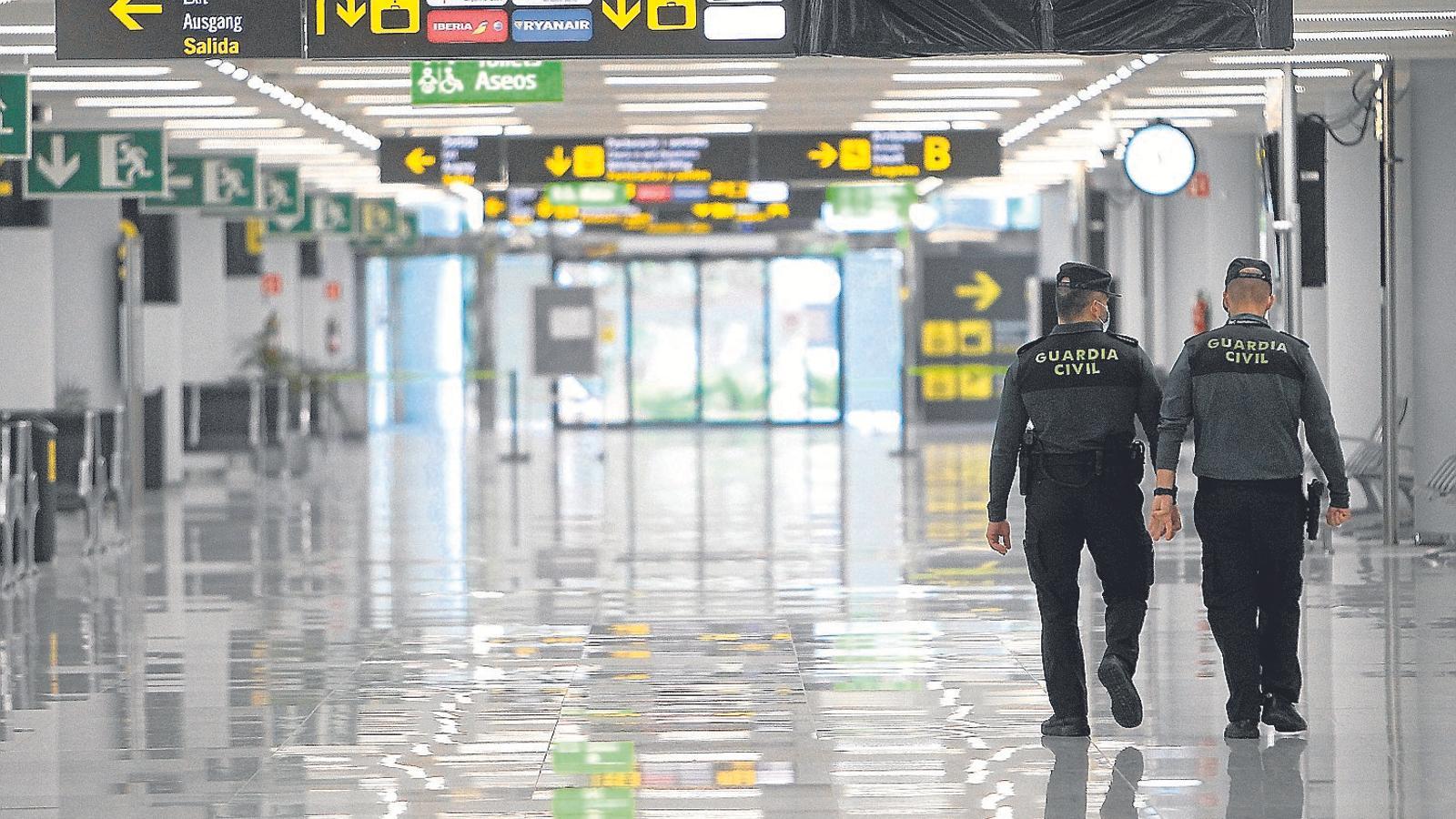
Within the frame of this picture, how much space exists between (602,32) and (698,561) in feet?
16.8

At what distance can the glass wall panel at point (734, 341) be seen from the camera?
33.3 meters

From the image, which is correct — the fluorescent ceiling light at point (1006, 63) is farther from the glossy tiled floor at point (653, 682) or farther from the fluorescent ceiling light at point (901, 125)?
the fluorescent ceiling light at point (901, 125)

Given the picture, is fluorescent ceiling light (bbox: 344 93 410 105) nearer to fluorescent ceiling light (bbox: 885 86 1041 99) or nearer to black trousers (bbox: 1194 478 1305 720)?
fluorescent ceiling light (bbox: 885 86 1041 99)

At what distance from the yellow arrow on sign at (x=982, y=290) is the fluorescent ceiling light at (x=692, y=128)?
46.2 feet

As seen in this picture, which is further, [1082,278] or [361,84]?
[361,84]

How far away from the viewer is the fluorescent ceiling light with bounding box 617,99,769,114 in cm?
1638

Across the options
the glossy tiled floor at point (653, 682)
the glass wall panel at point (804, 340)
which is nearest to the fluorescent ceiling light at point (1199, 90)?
the glossy tiled floor at point (653, 682)

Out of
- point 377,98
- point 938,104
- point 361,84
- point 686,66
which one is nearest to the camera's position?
point 686,66

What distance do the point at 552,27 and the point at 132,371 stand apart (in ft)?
34.4

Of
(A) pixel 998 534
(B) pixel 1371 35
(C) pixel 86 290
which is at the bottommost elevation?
(A) pixel 998 534

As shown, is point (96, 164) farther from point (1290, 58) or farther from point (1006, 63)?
point (1290, 58)

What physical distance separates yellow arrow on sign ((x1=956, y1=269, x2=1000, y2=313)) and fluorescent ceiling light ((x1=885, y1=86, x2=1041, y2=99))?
16.0m

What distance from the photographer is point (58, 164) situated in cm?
1583

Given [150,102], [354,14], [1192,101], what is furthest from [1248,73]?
[150,102]
